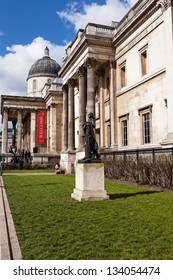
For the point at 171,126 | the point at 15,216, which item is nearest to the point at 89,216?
the point at 15,216

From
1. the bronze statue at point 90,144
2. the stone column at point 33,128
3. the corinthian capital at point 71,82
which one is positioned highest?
the corinthian capital at point 71,82

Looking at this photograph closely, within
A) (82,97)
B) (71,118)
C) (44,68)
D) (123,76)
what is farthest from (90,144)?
(44,68)

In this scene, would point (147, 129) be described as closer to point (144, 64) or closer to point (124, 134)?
point (124, 134)

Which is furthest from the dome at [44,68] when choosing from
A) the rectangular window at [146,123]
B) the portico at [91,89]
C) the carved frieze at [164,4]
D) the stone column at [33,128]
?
the carved frieze at [164,4]

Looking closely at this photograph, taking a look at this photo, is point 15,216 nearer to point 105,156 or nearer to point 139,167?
point 139,167

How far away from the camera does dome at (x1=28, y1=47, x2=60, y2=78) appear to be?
226 ft

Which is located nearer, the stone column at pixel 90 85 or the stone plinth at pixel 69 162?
the stone column at pixel 90 85

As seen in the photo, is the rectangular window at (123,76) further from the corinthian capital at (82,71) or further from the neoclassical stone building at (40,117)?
the neoclassical stone building at (40,117)

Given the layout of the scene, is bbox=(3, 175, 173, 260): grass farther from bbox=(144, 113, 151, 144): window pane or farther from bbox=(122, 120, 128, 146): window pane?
bbox=(122, 120, 128, 146): window pane

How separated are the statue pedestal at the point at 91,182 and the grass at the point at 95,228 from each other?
404mm

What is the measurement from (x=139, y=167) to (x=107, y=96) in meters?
14.9

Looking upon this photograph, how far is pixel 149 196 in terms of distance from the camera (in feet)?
35.6

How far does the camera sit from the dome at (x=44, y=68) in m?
68.8
